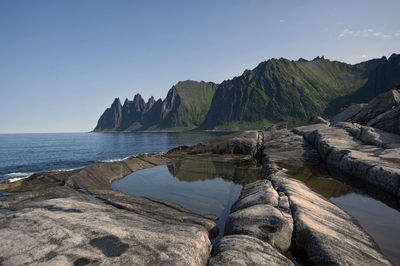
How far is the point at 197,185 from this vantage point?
69.8 feet

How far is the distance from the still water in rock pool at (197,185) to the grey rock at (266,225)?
1.75 meters

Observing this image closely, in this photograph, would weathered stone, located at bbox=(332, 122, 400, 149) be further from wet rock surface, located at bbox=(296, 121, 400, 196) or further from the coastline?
the coastline

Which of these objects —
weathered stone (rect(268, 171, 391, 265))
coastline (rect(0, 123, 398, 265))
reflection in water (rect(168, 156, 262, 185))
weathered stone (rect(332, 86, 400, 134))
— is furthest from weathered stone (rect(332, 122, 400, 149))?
weathered stone (rect(268, 171, 391, 265))

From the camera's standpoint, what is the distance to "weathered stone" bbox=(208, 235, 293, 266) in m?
6.41

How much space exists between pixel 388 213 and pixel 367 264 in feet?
26.8

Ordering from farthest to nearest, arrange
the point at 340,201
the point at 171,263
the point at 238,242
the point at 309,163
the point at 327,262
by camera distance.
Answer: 1. the point at 309,163
2. the point at 340,201
3. the point at 238,242
4. the point at 327,262
5. the point at 171,263

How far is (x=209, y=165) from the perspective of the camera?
31.6 metres

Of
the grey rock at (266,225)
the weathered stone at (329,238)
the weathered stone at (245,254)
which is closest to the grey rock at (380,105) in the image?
the weathered stone at (329,238)

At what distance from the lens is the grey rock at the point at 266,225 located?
8531 mm

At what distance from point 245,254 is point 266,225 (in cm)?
276

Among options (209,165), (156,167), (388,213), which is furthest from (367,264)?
(156,167)

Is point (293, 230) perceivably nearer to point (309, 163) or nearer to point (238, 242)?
point (238, 242)

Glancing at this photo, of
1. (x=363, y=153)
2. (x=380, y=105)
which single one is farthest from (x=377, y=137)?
(x=380, y=105)

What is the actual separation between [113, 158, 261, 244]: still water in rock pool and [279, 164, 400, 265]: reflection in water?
6.95 meters
